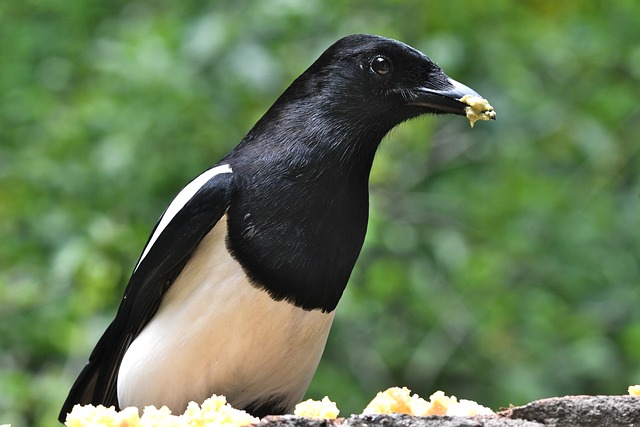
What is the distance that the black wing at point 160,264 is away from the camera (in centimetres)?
311

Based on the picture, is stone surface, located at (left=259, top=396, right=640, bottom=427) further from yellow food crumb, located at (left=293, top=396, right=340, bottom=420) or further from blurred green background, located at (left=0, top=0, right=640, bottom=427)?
blurred green background, located at (left=0, top=0, right=640, bottom=427)

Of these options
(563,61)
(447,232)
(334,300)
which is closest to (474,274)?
(447,232)

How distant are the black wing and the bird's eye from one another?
52 centimetres

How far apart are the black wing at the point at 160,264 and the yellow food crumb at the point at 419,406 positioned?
0.79 meters

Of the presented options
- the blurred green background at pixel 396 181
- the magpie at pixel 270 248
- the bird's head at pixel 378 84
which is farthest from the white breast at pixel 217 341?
the blurred green background at pixel 396 181

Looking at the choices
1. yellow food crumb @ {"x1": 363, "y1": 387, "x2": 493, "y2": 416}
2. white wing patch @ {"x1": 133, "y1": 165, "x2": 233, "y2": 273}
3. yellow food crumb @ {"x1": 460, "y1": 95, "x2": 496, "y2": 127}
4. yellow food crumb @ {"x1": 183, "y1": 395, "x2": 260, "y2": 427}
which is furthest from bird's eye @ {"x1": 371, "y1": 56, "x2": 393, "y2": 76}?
yellow food crumb @ {"x1": 183, "y1": 395, "x2": 260, "y2": 427}

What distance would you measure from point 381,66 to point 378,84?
51 millimetres

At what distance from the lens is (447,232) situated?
19.5 ft

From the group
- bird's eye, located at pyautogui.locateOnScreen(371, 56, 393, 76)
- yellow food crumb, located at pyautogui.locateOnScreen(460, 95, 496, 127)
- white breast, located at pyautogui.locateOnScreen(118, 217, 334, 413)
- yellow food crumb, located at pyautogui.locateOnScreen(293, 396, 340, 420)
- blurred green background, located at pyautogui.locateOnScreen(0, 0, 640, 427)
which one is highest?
blurred green background, located at pyautogui.locateOnScreen(0, 0, 640, 427)

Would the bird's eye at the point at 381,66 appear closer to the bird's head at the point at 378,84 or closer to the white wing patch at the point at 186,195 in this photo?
the bird's head at the point at 378,84

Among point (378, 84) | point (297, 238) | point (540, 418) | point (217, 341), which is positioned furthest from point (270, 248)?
point (540, 418)

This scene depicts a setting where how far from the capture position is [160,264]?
3182 mm

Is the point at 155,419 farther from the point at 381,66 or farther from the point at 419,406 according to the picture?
the point at 381,66

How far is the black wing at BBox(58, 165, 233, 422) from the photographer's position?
3.11 m
